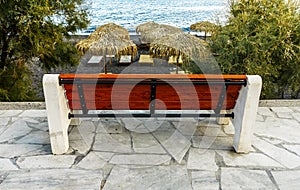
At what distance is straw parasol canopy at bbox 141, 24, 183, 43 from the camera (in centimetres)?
994

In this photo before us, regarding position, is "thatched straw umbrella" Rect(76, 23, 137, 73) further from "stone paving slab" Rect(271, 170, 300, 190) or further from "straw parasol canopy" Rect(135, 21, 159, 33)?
"stone paving slab" Rect(271, 170, 300, 190)

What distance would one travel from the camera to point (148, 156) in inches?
100.0

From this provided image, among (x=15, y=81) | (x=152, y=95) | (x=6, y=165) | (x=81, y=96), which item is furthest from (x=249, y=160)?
(x=15, y=81)

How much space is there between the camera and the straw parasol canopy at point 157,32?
32.6 ft

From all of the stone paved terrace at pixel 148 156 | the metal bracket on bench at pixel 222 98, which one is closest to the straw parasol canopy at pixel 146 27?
the stone paved terrace at pixel 148 156

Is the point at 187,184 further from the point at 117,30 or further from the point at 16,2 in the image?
the point at 117,30

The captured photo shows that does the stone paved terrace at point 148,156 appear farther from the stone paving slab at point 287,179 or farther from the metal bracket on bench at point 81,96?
the metal bracket on bench at point 81,96

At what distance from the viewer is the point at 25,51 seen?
5.16 m

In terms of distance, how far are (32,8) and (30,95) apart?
7.12ft

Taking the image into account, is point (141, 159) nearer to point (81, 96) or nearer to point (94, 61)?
point (81, 96)

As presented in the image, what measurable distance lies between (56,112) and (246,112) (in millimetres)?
1659

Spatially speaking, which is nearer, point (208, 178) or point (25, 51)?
point (208, 178)

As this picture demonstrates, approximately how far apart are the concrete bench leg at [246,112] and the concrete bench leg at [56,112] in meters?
1.57

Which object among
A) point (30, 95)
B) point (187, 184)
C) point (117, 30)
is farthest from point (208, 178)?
point (117, 30)
